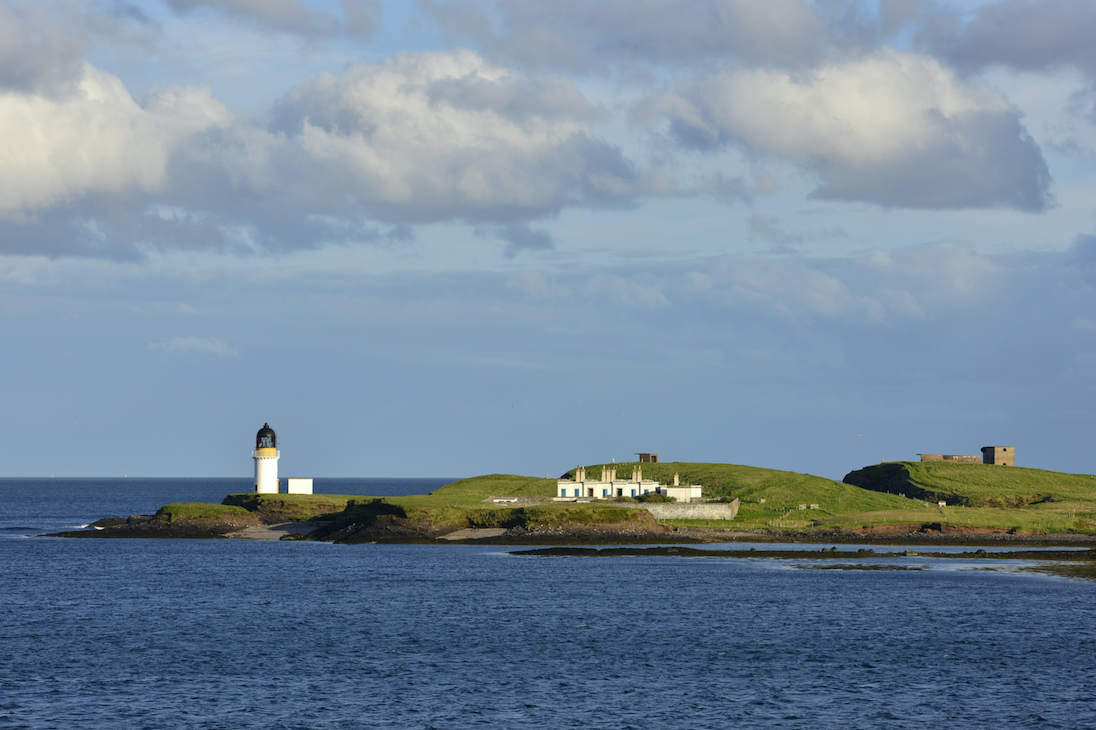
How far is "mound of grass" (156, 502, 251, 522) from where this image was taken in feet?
453

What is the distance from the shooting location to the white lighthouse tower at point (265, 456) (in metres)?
150

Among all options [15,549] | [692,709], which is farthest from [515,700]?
[15,549]

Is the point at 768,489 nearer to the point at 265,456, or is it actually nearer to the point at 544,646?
the point at 265,456

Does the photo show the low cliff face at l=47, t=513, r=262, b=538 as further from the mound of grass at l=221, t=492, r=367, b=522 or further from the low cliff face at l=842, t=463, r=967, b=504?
the low cliff face at l=842, t=463, r=967, b=504

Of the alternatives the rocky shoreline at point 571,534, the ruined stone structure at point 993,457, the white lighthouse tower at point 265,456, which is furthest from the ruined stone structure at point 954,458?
the white lighthouse tower at point 265,456

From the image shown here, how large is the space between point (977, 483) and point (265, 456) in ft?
360

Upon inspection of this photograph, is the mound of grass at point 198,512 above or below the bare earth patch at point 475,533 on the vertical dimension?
above

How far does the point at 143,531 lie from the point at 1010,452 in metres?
145

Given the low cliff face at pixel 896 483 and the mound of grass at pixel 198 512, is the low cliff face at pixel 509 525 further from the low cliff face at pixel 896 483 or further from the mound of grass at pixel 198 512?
the low cliff face at pixel 896 483

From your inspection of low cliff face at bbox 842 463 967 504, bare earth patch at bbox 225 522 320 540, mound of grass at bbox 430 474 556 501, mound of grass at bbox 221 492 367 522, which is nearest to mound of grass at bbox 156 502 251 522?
mound of grass at bbox 221 492 367 522

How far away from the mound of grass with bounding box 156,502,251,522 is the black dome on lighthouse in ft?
37.8

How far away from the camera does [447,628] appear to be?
66.0m

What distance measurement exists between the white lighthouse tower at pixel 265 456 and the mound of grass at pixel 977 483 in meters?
97.7

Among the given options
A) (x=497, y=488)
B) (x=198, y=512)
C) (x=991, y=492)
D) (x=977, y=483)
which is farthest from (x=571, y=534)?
(x=977, y=483)
